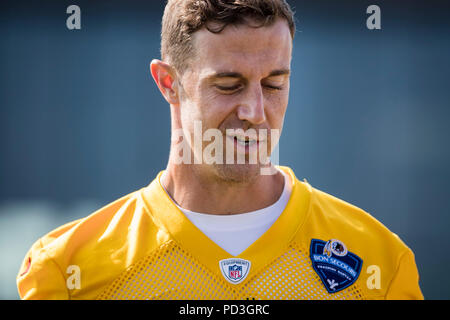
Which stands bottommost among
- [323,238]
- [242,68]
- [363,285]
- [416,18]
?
[363,285]

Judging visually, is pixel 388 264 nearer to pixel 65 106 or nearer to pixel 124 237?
pixel 124 237

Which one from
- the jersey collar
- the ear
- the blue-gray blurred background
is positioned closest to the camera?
the jersey collar

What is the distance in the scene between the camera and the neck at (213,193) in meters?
1.82

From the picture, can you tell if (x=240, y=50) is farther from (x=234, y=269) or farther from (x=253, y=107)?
(x=234, y=269)

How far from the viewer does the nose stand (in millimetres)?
1636

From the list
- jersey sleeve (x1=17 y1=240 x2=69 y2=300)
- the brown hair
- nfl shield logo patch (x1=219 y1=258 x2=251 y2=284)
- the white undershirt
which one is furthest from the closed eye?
jersey sleeve (x1=17 y1=240 x2=69 y2=300)

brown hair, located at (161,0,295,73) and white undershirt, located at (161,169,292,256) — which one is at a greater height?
brown hair, located at (161,0,295,73)

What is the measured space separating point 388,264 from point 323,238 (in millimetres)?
220

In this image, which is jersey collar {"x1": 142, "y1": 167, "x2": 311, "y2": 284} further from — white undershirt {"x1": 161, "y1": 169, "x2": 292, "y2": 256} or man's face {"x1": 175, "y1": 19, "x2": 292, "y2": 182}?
man's face {"x1": 175, "y1": 19, "x2": 292, "y2": 182}

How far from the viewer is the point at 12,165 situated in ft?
13.3

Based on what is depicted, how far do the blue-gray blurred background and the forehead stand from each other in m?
2.39

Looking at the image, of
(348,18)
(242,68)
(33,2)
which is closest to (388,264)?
(242,68)

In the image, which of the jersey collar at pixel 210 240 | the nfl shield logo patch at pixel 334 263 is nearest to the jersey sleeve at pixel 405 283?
the nfl shield logo patch at pixel 334 263

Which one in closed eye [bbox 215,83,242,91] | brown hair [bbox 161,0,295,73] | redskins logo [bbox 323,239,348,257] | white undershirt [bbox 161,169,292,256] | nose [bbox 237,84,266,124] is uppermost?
brown hair [bbox 161,0,295,73]
